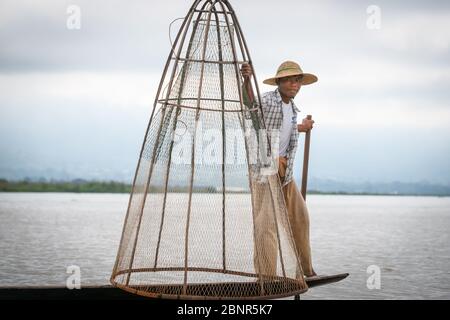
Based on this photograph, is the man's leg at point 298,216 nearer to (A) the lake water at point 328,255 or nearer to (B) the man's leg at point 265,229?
(B) the man's leg at point 265,229

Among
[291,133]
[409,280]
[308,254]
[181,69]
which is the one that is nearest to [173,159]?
[181,69]

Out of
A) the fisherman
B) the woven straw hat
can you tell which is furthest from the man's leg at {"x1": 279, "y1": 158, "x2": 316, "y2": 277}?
the woven straw hat

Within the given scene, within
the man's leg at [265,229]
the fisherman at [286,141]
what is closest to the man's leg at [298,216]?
the fisherman at [286,141]

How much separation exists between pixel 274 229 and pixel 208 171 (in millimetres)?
649

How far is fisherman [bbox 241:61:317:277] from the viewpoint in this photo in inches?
209

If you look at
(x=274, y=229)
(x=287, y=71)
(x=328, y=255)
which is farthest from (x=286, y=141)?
(x=328, y=255)

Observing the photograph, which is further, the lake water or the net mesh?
the lake water

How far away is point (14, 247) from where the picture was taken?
1099 cm

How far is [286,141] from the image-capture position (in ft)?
18.5

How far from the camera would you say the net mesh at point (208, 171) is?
5.08 m

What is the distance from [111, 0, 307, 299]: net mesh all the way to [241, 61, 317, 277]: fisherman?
2 centimetres

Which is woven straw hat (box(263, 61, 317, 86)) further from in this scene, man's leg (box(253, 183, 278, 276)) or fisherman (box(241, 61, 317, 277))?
man's leg (box(253, 183, 278, 276))

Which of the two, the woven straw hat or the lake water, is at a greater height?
the woven straw hat
